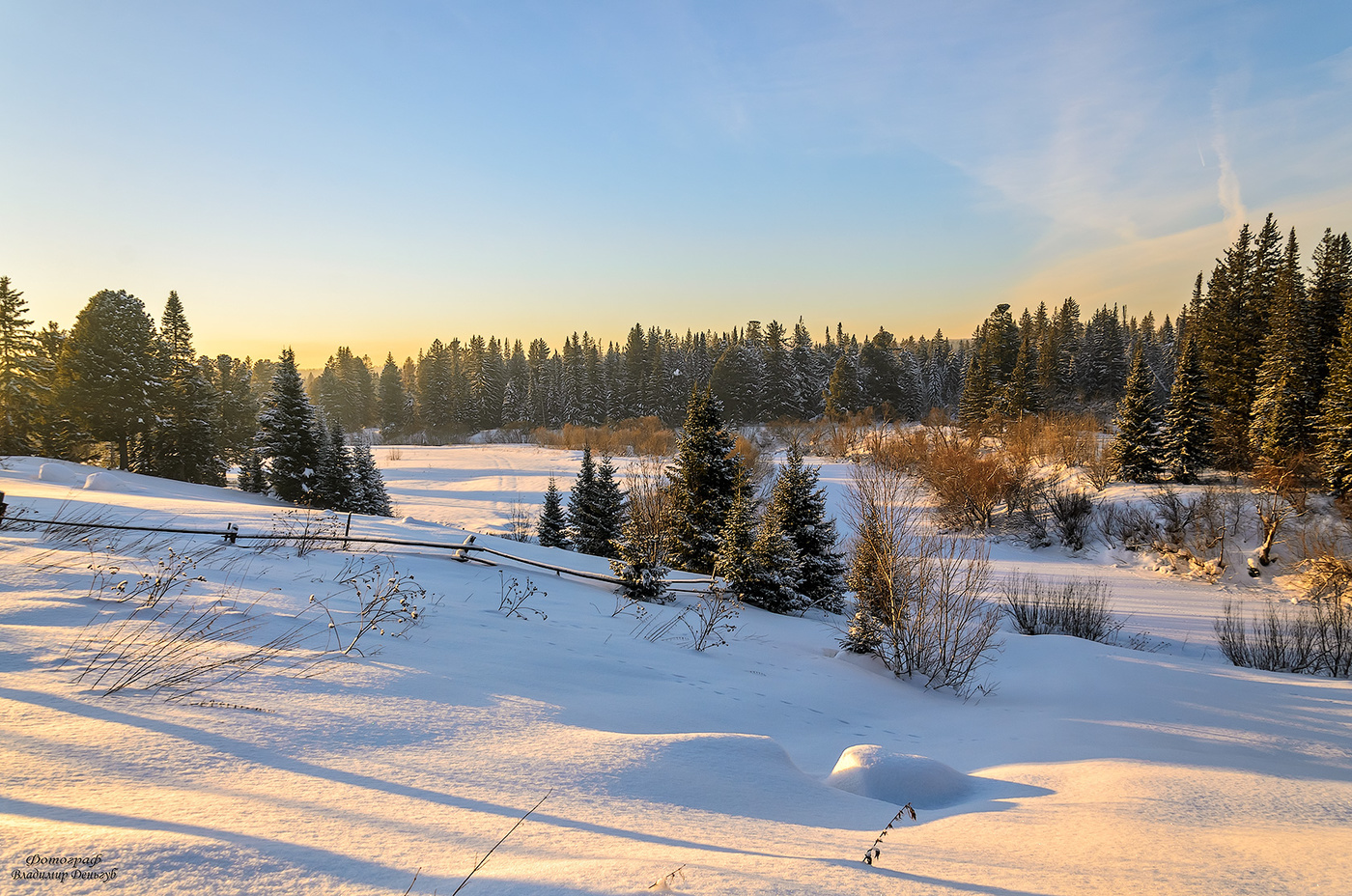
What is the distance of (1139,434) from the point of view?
2891cm

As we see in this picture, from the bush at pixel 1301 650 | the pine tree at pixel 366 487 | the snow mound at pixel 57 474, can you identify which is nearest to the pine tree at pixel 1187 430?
the bush at pixel 1301 650

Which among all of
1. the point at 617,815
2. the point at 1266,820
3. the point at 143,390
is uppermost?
the point at 143,390

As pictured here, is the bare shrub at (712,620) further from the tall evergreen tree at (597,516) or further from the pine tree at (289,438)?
the pine tree at (289,438)

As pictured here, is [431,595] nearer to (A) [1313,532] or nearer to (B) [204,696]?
(B) [204,696]

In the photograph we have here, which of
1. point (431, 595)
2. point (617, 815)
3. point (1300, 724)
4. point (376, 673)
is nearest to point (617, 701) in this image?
point (376, 673)

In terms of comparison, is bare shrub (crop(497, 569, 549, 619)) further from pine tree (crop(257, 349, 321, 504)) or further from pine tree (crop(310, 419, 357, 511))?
pine tree (crop(257, 349, 321, 504))

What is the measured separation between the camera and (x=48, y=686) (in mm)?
3012

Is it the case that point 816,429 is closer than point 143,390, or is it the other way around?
point 143,390

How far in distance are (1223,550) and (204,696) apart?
31549mm

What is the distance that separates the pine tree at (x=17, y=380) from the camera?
94.6 ft

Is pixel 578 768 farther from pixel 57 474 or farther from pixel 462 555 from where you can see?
pixel 57 474

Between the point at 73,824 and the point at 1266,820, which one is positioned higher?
the point at 73,824

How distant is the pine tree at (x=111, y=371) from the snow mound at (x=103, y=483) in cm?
1522

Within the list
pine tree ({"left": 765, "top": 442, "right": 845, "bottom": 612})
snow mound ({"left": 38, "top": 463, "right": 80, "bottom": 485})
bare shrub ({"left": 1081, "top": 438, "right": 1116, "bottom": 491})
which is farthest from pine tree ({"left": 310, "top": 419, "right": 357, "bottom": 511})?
bare shrub ({"left": 1081, "top": 438, "right": 1116, "bottom": 491})
